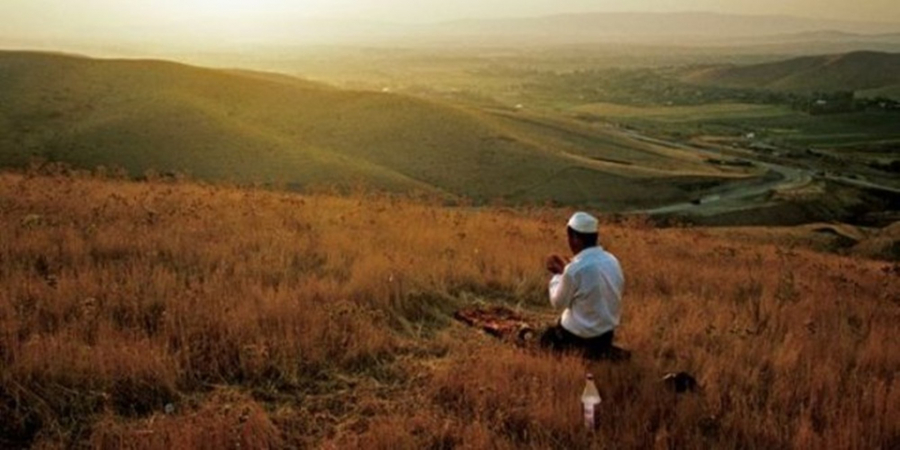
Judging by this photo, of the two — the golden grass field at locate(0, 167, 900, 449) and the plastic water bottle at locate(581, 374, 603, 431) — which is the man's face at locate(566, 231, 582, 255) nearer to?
the golden grass field at locate(0, 167, 900, 449)

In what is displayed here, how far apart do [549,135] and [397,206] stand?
2360 inches

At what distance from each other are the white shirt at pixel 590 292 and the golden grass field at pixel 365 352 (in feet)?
1.63

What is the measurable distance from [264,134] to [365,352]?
174 feet

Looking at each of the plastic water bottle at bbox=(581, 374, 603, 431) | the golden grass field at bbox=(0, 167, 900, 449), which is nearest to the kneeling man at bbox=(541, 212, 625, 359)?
the golden grass field at bbox=(0, 167, 900, 449)

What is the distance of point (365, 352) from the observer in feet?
24.4

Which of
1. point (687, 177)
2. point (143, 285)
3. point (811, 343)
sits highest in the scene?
point (143, 285)

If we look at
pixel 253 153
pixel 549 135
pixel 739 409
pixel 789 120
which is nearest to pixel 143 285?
pixel 739 409

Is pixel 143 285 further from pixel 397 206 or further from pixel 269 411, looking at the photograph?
pixel 397 206

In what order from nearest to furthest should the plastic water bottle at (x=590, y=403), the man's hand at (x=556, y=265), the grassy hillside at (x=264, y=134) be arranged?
the plastic water bottle at (x=590, y=403), the man's hand at (x=556, y=265), the grassy hillside at (x=264, y=134)

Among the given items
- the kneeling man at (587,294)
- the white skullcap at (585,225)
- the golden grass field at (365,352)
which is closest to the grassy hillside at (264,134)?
the golden grass field at (365,352)

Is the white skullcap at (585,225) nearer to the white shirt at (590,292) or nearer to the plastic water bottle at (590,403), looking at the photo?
the white shirt at (590,292)

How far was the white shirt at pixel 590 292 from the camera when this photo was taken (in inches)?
286

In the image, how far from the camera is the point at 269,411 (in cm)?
616

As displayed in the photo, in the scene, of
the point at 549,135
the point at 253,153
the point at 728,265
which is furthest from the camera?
the point at 549,135
